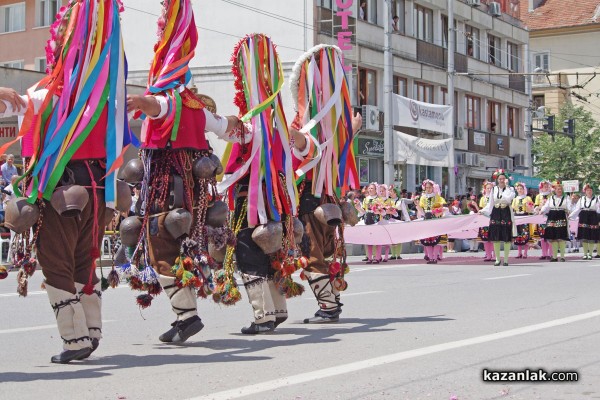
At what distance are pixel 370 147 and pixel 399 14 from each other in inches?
255

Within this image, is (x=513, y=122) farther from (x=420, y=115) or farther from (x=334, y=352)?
(x=334, y=352)

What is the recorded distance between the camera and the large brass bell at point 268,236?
28.7 ft

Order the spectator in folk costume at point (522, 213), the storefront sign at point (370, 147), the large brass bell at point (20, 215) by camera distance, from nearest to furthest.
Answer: the large brass bell at point (20, 215)
the spectator in folk costume at point (522, 213)
the storefront sign at point (370, 147)

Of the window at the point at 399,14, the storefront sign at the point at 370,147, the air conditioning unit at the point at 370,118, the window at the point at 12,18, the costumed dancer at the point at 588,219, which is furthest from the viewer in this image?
the window at the point at 399,14

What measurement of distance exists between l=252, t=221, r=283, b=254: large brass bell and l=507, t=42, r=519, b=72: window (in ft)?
165

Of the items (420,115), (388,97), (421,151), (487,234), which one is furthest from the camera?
(420,115)

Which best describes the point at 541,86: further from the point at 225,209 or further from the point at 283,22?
the point at 225,209

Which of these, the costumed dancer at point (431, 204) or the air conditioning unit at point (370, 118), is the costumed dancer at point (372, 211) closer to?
the costumed dancer at point (431, 204)

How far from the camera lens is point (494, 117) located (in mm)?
55562

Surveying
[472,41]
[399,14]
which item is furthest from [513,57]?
[399,14]

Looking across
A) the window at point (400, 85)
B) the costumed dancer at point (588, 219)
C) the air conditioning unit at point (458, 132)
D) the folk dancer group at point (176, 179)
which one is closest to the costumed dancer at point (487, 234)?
the costumed dancer at point (588, 219)

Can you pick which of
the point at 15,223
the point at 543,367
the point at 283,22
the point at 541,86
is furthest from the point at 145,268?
the point at 541,86

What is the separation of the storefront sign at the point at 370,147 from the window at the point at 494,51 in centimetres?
1476

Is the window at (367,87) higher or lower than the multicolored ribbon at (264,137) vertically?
higher
